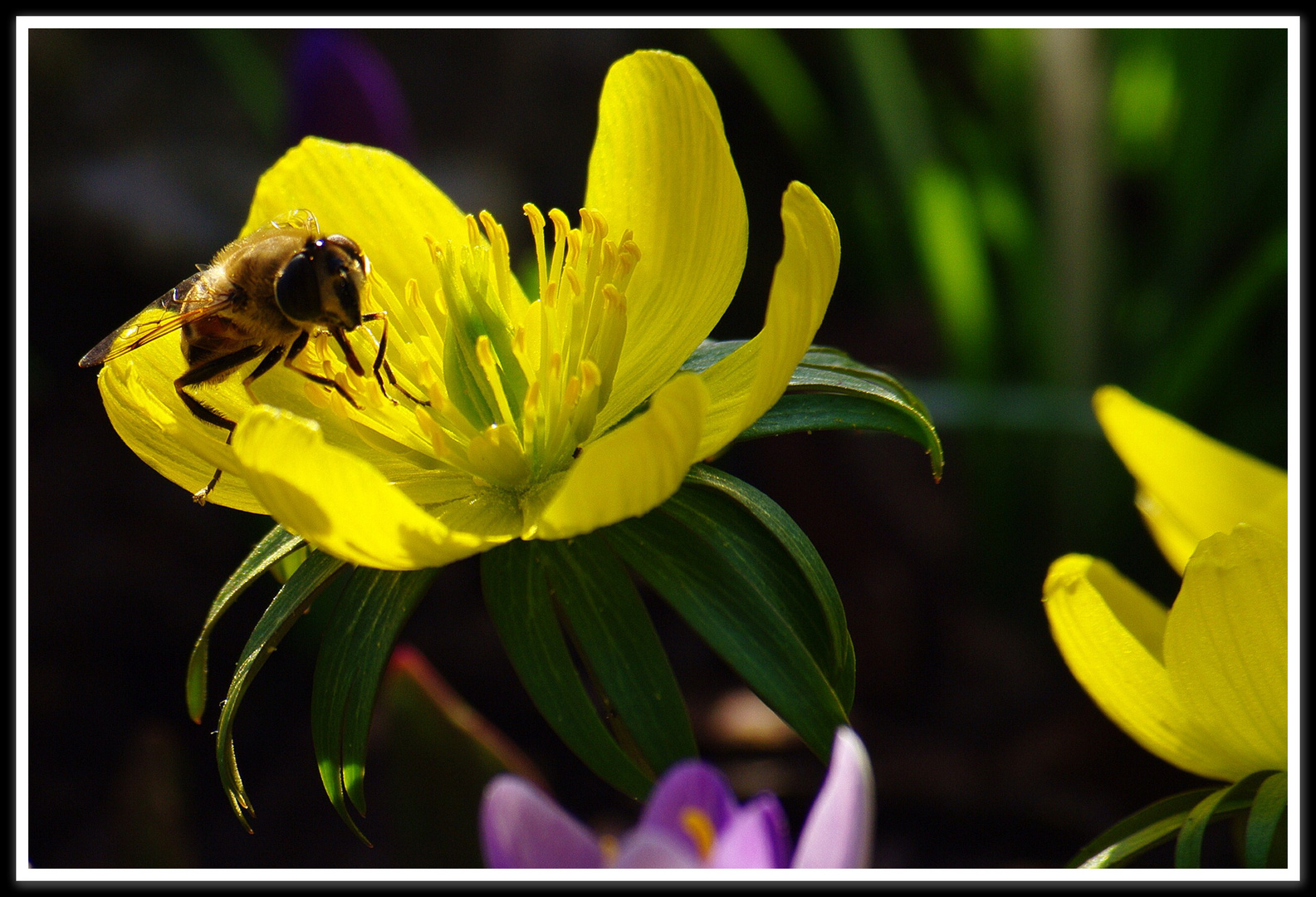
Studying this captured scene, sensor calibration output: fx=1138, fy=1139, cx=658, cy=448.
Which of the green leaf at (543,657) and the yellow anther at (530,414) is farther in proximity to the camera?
the yellow anther at (530,414)

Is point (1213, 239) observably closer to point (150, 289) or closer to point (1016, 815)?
point (1016, 815)

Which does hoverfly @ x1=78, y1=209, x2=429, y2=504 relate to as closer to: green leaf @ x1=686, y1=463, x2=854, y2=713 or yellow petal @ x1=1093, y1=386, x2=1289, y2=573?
green leaf @ x1=686, y1=463, x2=854, y2=713

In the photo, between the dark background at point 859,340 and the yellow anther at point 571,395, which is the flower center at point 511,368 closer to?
the yellow anther at point 571,395

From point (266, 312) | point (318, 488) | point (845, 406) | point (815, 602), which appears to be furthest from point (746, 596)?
point (266, 312)

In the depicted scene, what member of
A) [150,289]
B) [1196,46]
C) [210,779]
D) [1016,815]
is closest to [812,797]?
[1016,815]

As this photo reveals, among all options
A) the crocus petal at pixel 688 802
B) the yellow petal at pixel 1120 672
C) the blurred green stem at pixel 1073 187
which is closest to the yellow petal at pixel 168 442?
the crocus petal at pixel 688 802

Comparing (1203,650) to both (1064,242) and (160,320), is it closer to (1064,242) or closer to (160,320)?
(160,320)

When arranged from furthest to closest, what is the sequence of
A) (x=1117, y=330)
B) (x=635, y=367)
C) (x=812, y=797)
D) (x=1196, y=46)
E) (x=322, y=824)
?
(x=1117, y=330)
(x=1196, y=46)
(x=812, y=797)
(x=322, y=824)
(x=635, y=367)
